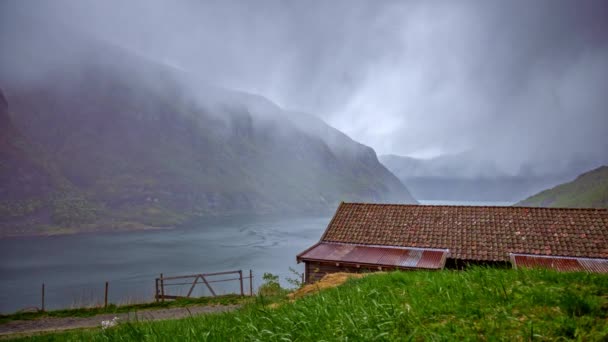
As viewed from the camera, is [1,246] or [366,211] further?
[1,246]

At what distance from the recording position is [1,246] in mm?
100812

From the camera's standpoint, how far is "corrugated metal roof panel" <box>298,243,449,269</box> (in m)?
18.9

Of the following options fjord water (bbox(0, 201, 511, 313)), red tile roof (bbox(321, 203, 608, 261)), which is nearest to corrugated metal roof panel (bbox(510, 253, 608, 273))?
red tile roof (bbox(321, 203, 608, 261))

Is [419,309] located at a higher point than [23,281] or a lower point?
higher

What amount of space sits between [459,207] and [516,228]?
4.41 m

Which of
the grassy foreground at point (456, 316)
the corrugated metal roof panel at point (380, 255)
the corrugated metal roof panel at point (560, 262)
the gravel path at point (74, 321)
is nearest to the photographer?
the grassy foreground at point (456, 316)

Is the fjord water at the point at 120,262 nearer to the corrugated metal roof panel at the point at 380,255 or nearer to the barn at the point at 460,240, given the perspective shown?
the corrugated metal roof panel at the point at 380,255

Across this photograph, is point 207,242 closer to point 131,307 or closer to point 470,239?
point 131,307

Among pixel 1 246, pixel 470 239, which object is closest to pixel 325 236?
pixel 470 239

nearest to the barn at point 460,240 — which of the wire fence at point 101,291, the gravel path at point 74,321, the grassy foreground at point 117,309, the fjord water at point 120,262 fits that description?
the grassy foreground at point 117,309

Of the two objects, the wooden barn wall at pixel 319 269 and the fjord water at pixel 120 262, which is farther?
the fjord water at pixel 120 262

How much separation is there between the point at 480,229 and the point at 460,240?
196 centimetres

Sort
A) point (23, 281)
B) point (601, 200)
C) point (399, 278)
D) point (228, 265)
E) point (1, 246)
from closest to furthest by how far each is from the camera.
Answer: point (399, 278) → point (23, 281) → point (228, 265) → point (1, 246) → point (601, 200)

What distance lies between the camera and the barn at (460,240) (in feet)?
61.8
